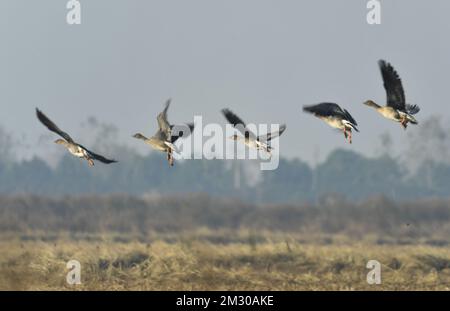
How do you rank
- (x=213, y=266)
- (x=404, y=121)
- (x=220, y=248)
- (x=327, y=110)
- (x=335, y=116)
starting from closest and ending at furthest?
(x=404, y=121)
(x=335, y=116)
(x=327, y=110)
(x=213, y=266)
(x=220, y=248)

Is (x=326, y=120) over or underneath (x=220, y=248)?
over

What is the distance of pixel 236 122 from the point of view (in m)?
16.9

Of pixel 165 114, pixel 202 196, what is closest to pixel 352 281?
pixel 165 114

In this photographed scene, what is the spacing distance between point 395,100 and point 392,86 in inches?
8.1

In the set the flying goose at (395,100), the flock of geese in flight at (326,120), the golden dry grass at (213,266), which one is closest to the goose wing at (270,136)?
the flock of geese in flight at (326,120)

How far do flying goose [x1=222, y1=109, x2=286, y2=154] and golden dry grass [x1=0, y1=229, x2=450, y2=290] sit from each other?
401 centimetres

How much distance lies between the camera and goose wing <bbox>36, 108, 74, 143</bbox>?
1559 cm

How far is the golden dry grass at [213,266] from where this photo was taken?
19984 mm

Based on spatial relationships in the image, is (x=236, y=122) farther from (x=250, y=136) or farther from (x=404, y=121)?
(x=404, y=121)

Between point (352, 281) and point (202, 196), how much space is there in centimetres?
1331

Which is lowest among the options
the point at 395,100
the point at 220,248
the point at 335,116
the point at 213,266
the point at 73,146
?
the point at 213,266

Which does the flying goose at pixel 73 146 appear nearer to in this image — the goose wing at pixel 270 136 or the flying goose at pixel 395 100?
the goose wing at pixel 270 136

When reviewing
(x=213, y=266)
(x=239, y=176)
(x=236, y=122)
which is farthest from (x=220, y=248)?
(x=239, y=176)

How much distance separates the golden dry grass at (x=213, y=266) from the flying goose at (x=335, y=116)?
189 inches
